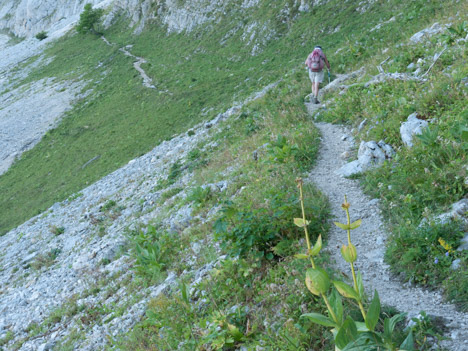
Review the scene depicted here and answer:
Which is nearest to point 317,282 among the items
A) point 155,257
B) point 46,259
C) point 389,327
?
point 389,327

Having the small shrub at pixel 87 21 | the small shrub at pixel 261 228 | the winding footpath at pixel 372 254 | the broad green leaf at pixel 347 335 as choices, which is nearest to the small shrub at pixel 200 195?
the winding footpath at pixel 372 254

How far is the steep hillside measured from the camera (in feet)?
18.0

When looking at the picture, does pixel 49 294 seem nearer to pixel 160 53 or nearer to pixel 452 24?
pixel 452 24

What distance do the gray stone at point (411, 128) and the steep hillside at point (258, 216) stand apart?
227 mm

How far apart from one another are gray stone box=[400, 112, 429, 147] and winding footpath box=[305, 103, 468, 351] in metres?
1.50

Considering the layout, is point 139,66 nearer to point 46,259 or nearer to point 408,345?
point 46,259

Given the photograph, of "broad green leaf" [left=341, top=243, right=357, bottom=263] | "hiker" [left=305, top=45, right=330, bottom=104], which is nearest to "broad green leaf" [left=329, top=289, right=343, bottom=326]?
"broad green leaf" [left=341, top=243, right=357, bottom=263]

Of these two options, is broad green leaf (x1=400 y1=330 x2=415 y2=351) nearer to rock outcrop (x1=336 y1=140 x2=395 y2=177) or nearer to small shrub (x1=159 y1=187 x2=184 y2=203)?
rock outcrop (x1=336 y1=140 x2=395 y2=177)

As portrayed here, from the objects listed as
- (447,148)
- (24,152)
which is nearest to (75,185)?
(24,152)

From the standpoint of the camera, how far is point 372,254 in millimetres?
6211

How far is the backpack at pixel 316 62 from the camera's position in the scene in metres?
16.4

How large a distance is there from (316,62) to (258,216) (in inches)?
435

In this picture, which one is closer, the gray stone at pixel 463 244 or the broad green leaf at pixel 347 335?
the broad green leaf at pixel 347 335

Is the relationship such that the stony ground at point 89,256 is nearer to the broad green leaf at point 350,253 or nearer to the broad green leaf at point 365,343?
the broad green leaf at point 365,343
